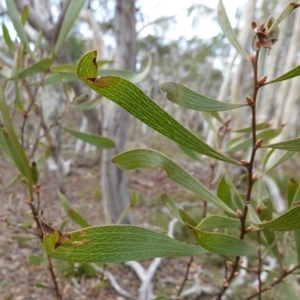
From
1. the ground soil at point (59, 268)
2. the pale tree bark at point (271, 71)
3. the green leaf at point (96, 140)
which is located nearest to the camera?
the green leaf at point (96, 140)

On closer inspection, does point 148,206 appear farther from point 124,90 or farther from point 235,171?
point 124,90

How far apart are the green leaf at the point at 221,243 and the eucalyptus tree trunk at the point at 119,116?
1.26 metres

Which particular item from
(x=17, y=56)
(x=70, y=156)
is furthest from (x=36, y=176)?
(x=70, y=156)

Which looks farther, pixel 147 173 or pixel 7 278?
pixel 147 173

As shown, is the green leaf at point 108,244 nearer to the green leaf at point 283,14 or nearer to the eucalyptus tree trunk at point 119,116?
the green leaf at point 283,14

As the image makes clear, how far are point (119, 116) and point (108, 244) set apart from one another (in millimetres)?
1372

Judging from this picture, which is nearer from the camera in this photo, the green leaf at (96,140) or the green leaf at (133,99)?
the green leaf at (133,99)

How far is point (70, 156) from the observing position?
5219mm

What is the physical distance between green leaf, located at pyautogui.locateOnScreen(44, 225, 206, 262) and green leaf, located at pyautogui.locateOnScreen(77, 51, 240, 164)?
0.30ft

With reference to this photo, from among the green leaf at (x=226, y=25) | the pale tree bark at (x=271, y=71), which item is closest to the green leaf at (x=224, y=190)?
the green leaf at (x=226, y=25)

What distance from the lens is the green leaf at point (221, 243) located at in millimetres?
298

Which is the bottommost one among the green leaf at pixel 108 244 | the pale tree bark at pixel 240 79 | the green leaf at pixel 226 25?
the green leaf at pixel 108 244

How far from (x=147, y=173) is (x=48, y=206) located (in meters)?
1.80

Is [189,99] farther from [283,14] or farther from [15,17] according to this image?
[15,17]
